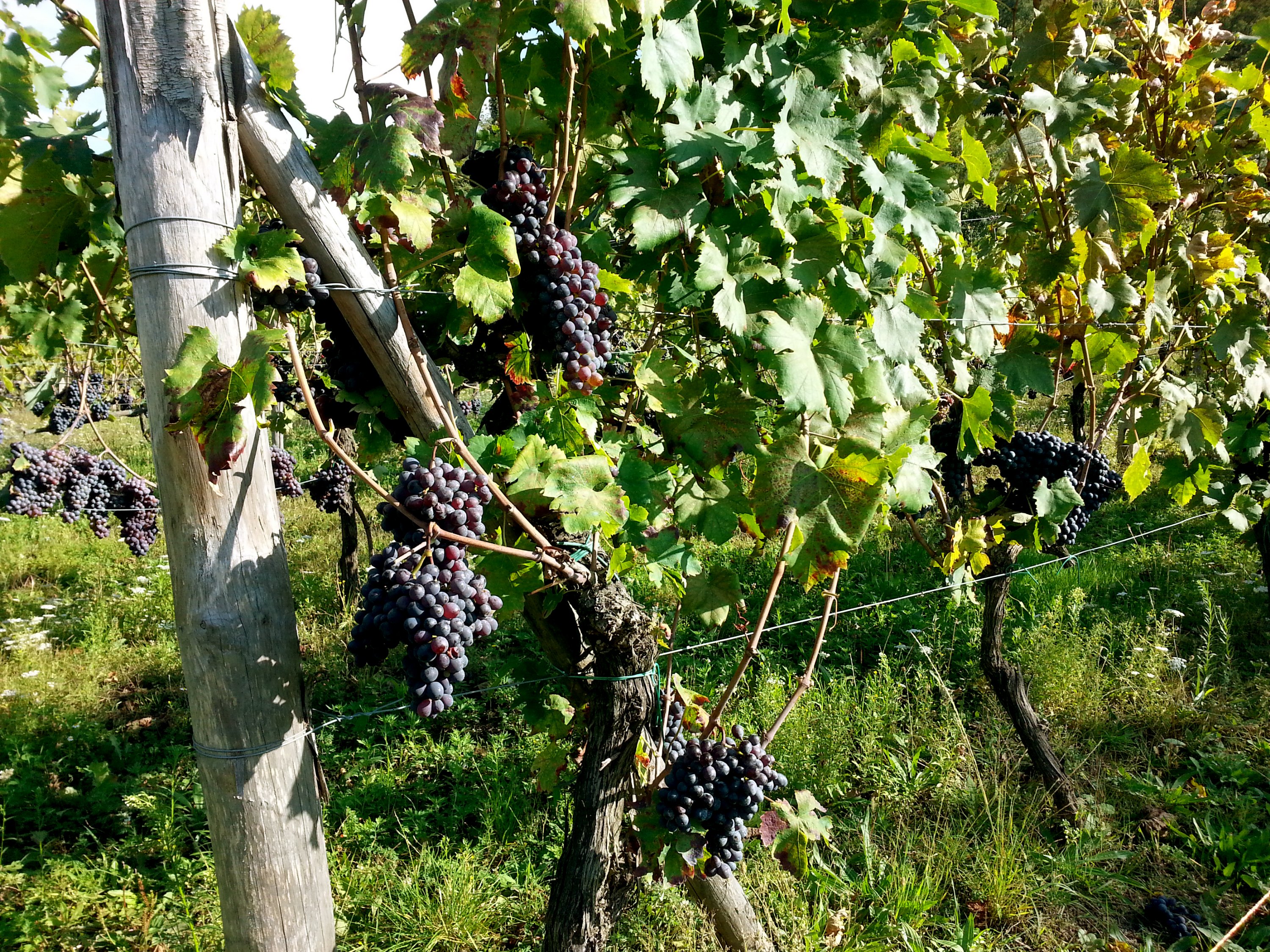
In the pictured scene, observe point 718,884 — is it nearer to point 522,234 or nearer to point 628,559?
point 628,559

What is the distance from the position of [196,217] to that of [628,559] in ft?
3.10

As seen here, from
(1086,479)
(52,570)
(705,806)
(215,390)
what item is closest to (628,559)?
(705,806)

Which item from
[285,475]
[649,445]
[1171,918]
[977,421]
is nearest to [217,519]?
[649,445]

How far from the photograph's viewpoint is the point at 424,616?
130 cm

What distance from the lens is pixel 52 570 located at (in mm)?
5711

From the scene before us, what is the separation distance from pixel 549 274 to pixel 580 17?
450 millimetres

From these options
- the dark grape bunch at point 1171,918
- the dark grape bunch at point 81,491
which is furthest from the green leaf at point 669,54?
the dark grape bunch at point 81,491

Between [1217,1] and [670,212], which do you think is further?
[1217,1]

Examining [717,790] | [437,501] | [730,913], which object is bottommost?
[730,913]

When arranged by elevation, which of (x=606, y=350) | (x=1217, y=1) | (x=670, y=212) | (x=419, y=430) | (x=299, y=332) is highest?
(x=1217, y=1)

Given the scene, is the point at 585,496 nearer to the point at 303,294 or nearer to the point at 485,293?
the point at 485,293

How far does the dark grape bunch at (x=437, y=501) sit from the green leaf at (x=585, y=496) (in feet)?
0.40

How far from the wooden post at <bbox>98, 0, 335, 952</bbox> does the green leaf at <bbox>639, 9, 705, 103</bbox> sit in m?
0.69

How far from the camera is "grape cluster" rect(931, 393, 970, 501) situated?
2.56 meters
